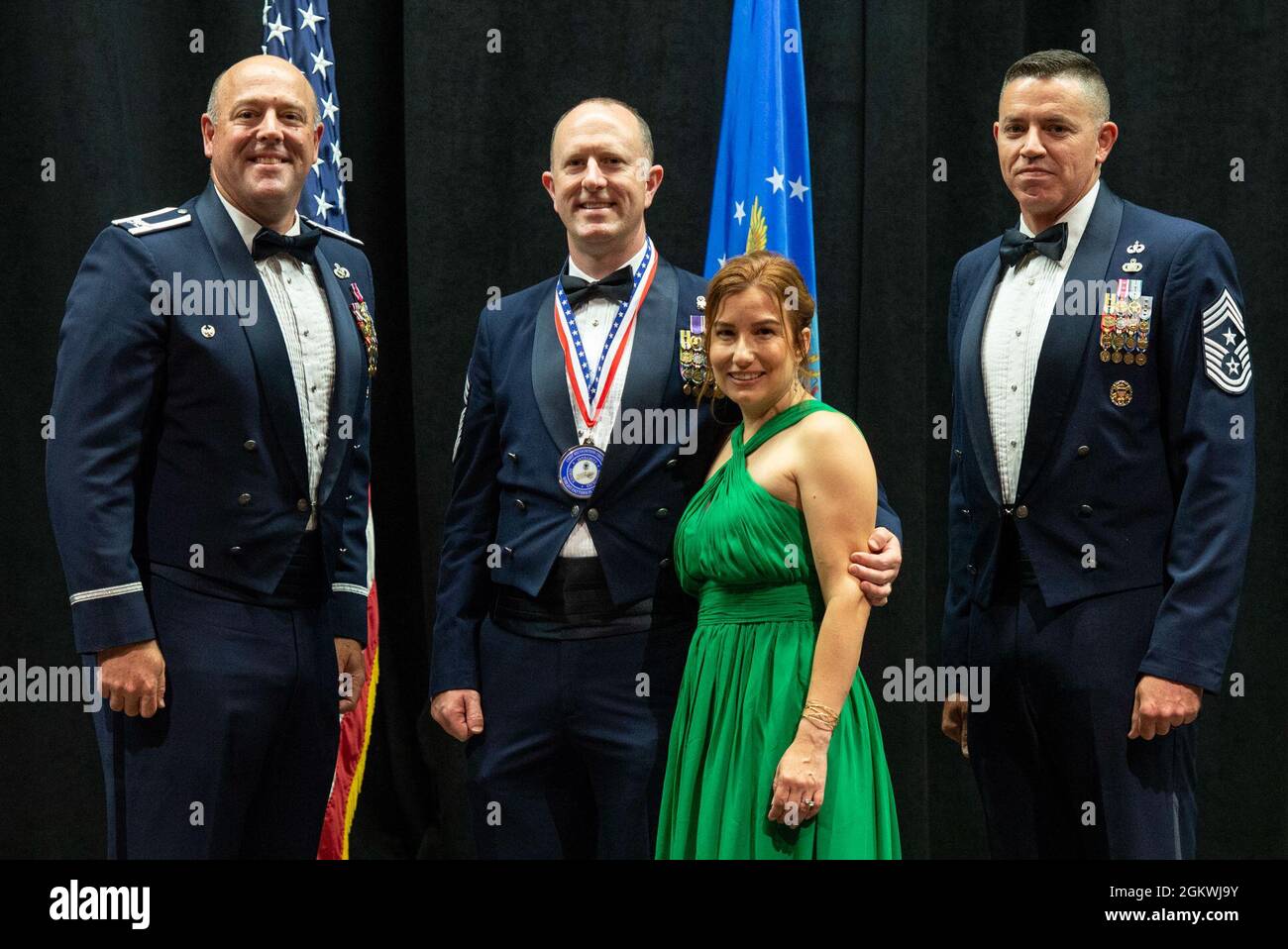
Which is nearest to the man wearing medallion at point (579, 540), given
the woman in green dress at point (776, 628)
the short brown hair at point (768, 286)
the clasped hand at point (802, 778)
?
the woman in green dress at point (776, 628)

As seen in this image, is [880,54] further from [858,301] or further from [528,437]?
[528,437]

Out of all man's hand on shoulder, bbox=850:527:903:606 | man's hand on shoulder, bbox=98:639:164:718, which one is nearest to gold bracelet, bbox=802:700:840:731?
man's hand on shoulder, bbox=850:527:903:606

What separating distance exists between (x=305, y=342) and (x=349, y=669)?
0.78 m

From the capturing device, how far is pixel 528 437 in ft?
10.2

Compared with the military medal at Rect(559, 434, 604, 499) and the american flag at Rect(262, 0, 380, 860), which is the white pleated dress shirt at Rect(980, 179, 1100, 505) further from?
the american flag at Rect(262, 0, 380, 860)

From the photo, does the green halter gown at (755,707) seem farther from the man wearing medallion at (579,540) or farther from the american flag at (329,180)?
the american flag at (329,180)

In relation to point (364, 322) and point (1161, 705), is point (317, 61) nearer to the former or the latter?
point (364, 322)

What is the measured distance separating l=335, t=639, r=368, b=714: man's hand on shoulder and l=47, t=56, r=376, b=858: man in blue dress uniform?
4.9 inches

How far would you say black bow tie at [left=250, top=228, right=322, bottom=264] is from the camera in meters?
3.09

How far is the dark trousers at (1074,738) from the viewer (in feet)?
9.73

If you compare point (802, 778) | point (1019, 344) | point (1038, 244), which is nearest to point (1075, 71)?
point (1038, 244)

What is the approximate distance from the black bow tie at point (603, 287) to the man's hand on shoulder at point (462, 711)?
898 millimetres

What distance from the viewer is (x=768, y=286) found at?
9.36 feet

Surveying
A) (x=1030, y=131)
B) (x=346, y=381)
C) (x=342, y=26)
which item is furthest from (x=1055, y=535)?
(x=342, y=26)
